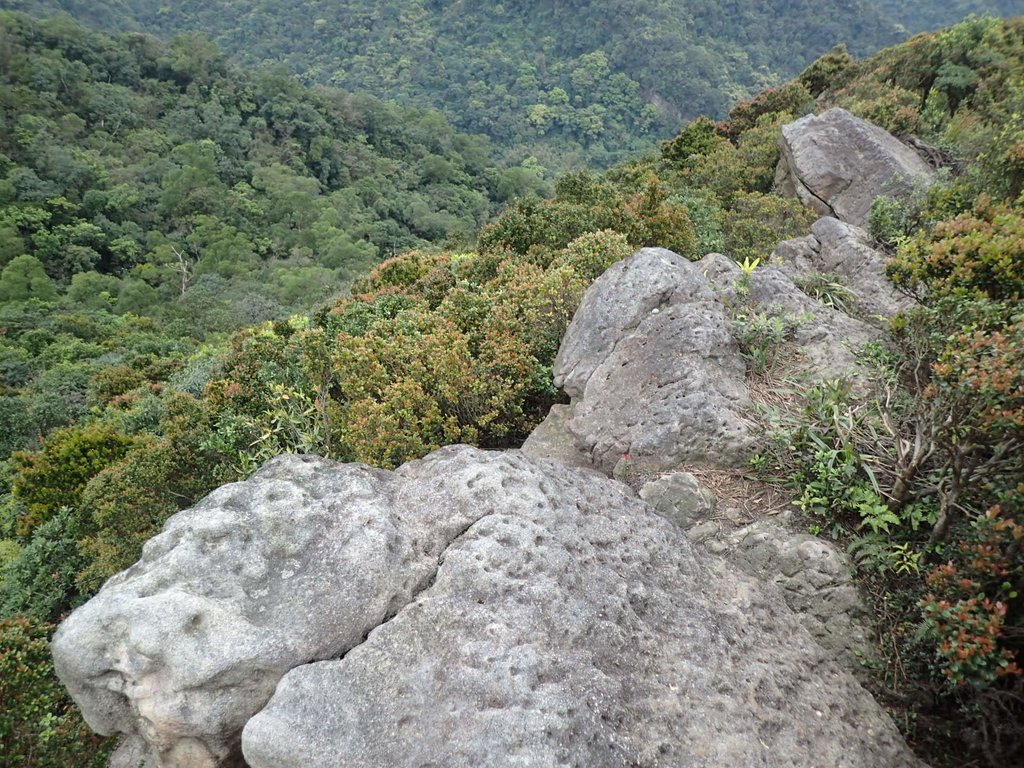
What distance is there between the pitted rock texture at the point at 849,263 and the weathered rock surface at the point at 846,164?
4.14m

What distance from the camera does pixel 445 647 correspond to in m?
3.11

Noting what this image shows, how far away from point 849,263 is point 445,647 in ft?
26.1

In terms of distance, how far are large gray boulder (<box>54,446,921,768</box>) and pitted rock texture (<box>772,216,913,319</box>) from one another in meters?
4.91

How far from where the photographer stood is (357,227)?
58188 mm

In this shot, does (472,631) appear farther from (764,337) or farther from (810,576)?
(764,337)

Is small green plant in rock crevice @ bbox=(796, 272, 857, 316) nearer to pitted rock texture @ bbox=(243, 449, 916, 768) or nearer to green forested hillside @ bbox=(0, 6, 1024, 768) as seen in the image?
green forested hillside @ bbox=(0, 6, 1024, 768)

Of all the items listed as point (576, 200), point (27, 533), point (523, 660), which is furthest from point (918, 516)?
point (27, 533)

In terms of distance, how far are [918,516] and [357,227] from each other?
59671 mm

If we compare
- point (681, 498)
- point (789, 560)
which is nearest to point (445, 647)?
point (681, 498)

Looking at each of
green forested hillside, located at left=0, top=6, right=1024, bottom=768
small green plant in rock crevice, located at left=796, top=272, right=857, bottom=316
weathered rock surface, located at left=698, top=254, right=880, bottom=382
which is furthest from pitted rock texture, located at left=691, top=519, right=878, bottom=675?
small green plant in rock crevice, located at left=796, top=272, right=857, bottom=316

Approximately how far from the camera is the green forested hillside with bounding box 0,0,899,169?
4075 inches

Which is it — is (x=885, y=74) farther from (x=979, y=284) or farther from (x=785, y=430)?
(x=785, y=430)

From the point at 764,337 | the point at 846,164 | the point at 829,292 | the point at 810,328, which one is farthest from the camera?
the point at 846,164

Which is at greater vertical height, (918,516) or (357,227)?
(918,516)
